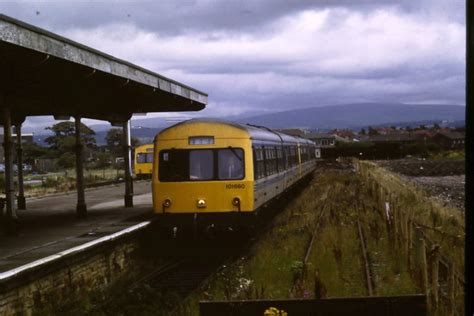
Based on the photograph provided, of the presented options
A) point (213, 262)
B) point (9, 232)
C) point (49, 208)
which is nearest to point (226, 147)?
point (213, 262)

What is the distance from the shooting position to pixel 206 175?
14273 millimetres

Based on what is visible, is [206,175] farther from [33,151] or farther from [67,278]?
[33,151]

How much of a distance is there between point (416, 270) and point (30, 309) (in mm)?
5596

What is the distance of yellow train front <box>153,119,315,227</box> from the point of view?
46.3 ft

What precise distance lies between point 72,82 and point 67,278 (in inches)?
202

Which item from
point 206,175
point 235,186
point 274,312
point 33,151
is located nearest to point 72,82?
point 206,175

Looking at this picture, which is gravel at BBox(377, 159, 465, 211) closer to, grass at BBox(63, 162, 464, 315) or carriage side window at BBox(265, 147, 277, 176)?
grass at BBox(63, 162, 464, 315)

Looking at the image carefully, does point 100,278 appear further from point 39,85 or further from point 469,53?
point 469,53

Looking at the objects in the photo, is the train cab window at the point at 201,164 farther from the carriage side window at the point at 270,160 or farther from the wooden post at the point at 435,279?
the wooden post at the point at 435,279

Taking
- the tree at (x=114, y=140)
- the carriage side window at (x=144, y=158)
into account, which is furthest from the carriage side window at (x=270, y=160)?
the tree at (x=114, y=140)

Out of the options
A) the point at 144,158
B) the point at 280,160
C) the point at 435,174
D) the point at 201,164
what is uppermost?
the point at 201,164

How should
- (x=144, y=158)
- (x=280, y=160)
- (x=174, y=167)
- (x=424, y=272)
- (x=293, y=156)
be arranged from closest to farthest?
(x=424, y=272) → (x=174, y=167) → (x=280, y=160) → (x=293, y=156) → (x=144, y=158)

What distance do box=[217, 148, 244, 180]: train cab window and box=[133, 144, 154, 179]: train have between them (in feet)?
96.9

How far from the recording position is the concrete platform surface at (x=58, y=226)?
36.7 ft
